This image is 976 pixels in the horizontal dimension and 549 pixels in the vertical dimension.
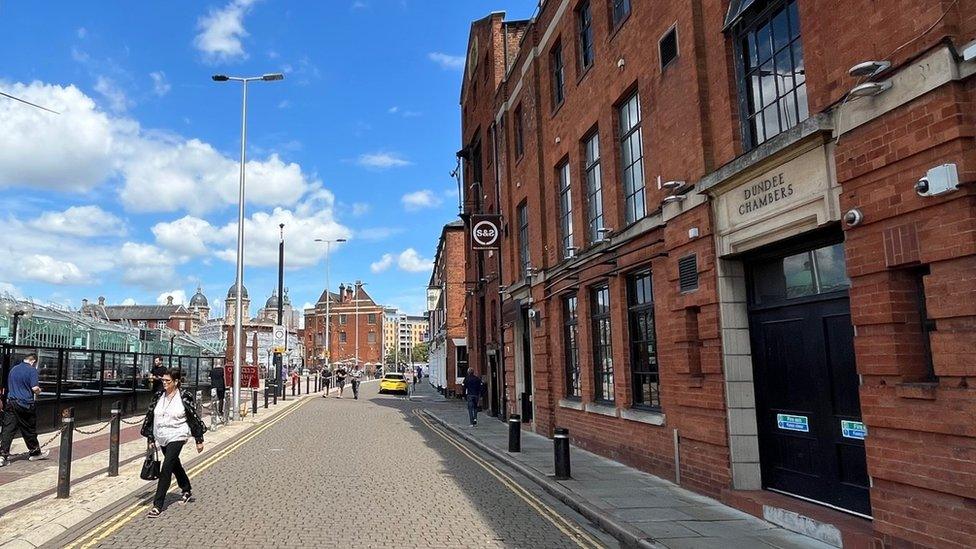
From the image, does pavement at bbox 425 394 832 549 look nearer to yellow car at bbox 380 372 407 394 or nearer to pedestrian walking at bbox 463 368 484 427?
pedestrian walking at bbox 463 368 484 427

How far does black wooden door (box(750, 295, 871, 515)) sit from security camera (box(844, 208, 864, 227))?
3.38ft

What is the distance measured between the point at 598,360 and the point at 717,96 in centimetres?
623

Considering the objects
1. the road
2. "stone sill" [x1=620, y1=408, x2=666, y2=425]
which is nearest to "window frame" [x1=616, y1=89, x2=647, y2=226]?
"stone sill" [x1=620, y1=408, x2=666, y2=425]

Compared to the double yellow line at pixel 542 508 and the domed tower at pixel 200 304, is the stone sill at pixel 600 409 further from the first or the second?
the domed tower at pixel 200 304

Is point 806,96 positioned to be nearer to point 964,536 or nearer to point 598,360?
point 964,536

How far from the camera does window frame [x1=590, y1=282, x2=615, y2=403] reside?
12.6m

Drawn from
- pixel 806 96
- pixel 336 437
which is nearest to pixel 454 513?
pixel 806 96

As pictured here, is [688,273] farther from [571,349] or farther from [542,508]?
[571,349]

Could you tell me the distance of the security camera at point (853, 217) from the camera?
19.0ft

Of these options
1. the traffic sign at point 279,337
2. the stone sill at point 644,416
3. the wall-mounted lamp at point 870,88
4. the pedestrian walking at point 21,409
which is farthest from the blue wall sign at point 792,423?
the traffic sign at point 279,337

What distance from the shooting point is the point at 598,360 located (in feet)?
43.4

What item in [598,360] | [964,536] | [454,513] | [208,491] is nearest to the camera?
→ [964,536]

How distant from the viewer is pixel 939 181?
4.93 meters

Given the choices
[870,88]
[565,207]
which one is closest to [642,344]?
[565,207]
